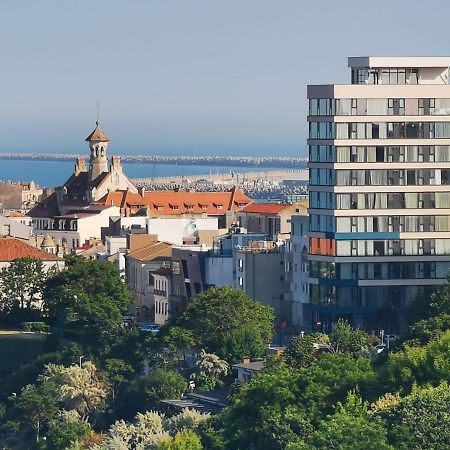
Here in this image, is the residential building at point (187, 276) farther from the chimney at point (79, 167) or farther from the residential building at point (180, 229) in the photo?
the chimney at point (79, 167)

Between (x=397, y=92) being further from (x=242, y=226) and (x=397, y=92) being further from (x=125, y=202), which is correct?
(x=125, y=202)

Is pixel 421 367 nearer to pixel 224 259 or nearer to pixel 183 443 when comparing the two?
pixel 183 443

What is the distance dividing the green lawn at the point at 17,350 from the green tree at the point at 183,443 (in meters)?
28.0

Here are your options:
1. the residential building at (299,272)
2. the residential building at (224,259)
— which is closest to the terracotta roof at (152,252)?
the residential building at (224,259)

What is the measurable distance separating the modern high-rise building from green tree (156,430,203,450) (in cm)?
1985

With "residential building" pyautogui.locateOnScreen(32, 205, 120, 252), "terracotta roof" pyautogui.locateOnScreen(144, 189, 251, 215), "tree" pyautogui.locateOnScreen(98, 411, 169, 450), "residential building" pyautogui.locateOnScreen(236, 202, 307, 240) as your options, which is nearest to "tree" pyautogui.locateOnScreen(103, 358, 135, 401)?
"tree" pyautogui.locateOnScreen(98, 411, 169, 450)

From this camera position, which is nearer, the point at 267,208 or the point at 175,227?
the point at 267,208

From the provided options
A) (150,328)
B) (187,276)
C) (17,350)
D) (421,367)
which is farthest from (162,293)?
(421,367)

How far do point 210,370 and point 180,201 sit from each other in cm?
7764

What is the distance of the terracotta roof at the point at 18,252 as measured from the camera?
127 meters

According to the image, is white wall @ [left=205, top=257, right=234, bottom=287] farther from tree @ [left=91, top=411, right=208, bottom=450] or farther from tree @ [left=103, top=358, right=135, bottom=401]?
tree @ [left=91, top=411, right=208, bottom=450]

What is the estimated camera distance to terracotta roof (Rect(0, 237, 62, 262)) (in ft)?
418

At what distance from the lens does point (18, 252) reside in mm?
128375

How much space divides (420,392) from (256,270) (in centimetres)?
3415
